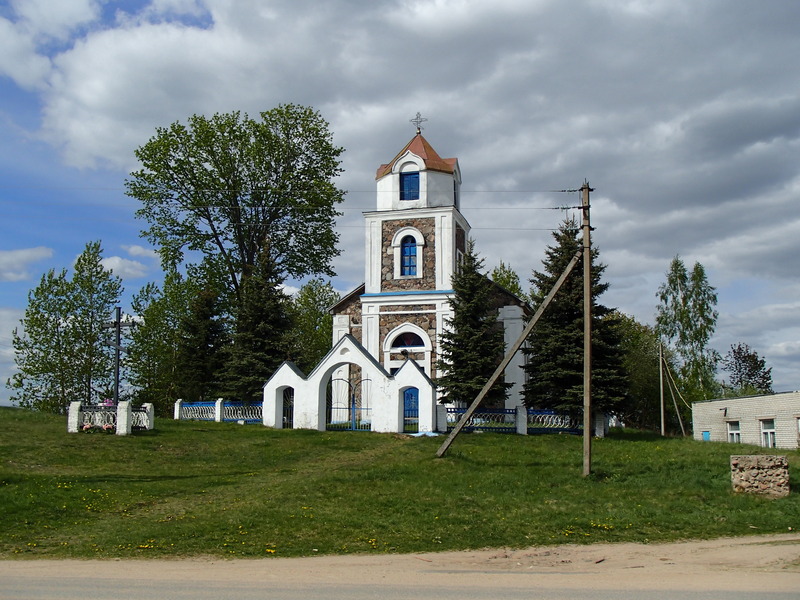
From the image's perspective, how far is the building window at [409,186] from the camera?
103 ft

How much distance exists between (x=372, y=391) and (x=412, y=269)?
8.11 m

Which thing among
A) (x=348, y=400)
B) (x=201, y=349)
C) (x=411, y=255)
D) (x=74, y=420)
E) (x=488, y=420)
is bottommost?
(x=488, y=420)

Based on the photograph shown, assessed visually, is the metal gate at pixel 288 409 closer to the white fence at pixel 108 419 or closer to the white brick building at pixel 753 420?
the white fence at pixel 108 419

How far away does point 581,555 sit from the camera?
33.6 feet

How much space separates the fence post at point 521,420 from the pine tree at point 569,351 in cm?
166

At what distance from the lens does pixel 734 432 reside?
3045 centimetres

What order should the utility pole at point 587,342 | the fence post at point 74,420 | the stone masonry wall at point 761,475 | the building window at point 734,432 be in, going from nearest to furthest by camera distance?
the stone masonry wall at point 761,475
the utility pole at point 587,342
the fence post at point 74,420
the building window at point 734,432

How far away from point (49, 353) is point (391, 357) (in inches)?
607

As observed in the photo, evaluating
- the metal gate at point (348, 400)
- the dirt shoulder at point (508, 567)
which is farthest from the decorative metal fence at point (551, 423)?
the dirt shoulder at point (508, 567)

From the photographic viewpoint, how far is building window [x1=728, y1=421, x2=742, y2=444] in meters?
30.1

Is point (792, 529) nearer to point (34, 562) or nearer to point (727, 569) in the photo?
point (727, 569)

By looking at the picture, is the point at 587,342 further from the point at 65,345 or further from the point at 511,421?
the point at 65,345

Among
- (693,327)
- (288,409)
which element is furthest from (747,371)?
(288,409)

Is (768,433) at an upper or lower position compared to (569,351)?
lower
